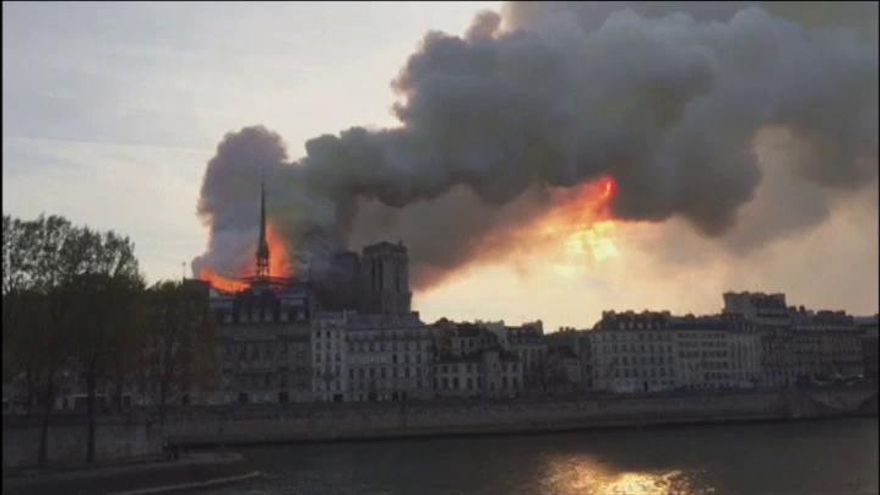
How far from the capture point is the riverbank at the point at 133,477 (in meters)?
35.3

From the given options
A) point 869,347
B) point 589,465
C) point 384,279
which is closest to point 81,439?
point 589,465

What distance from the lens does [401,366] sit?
11794cm

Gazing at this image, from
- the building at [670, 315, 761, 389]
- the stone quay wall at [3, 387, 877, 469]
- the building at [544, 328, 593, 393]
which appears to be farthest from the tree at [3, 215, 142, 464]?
the building at [670, 315, 761, 389]

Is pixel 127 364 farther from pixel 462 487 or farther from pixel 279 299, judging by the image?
pixel 279 299

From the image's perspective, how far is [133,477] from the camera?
3994 centimetres

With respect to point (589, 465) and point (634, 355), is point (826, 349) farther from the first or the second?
point (589, 465)

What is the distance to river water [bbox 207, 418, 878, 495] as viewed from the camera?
41.9 meters

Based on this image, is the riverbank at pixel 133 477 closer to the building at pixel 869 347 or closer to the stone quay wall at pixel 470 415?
the stone quay wall at pixel 470 415

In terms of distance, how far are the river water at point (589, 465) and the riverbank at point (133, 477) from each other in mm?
1676

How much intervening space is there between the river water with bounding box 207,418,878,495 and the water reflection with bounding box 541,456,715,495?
48 mm

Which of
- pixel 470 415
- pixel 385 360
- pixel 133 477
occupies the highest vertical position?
pixel 385 360

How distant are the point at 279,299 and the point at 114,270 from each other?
233 feet

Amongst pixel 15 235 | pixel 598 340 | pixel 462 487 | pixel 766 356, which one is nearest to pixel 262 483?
pixel 462 487

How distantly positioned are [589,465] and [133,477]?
2493 centimetres
